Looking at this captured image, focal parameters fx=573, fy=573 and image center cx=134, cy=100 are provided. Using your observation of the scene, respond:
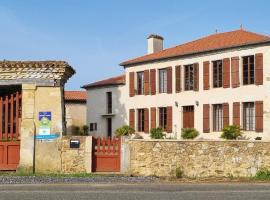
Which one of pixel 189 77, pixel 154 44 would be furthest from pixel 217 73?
pixel 154 44

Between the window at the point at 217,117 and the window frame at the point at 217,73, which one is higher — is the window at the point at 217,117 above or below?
below

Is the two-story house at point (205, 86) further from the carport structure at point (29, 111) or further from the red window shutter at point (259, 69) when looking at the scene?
the carport structure at point (29, 111)

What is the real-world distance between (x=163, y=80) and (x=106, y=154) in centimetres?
2112

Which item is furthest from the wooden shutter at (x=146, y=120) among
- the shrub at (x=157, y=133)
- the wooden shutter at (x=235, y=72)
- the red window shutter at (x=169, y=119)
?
the wooden shutter at (x=235, y=72)

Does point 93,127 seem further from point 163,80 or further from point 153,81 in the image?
point 163,80

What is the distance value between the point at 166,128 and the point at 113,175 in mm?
20406

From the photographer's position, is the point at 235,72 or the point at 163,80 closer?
the point at 235,72

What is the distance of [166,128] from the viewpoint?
38.8 metres

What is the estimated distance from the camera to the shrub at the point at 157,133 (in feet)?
121

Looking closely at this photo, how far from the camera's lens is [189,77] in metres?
38.0

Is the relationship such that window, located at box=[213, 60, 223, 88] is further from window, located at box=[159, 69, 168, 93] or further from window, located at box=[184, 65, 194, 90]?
window, located at box=[159, 69, 168, 93]

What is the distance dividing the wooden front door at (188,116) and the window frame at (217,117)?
1739 millimetres

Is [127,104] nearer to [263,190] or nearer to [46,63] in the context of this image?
[46,63]

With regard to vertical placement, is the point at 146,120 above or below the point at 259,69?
below
